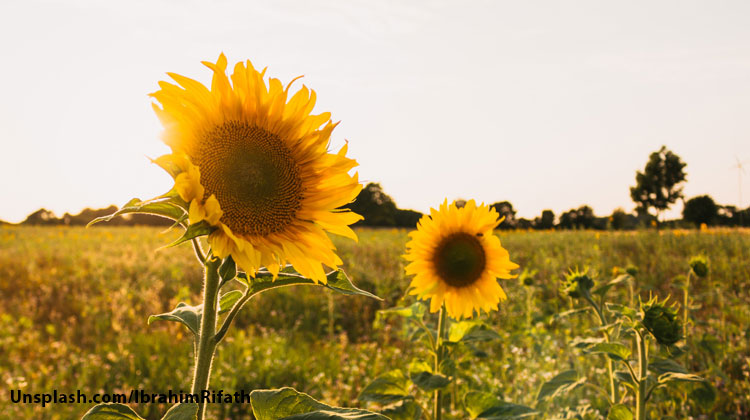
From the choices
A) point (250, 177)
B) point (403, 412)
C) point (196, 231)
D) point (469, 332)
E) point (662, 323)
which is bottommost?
point (403, 412)

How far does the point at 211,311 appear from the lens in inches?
35.5

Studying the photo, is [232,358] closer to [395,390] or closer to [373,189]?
[395,390]

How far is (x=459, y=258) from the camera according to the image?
2273 mm

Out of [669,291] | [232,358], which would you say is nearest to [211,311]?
[232,358]

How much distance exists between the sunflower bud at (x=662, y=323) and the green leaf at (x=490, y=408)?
0.46 meters

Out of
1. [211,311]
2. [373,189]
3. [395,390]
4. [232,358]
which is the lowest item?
[232,358]

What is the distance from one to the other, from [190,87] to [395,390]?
141 cm

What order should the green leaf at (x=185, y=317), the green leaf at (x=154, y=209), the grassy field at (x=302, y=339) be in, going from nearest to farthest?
the green leaf at (x=154, y=209), the green leaf at (x=185, y=317), the grassy field at (x=302, y=339)

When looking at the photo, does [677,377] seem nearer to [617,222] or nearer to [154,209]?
[154,209]

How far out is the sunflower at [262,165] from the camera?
35.5 inches

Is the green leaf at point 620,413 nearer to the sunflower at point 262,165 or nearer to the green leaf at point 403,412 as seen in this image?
the green leaf at point 403,412

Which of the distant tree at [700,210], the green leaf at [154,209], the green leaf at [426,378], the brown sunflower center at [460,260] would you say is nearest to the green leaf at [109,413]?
the green leaf at [154,209]

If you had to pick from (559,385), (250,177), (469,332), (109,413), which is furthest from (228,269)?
(559,385)

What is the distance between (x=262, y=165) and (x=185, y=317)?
367 millimetres
